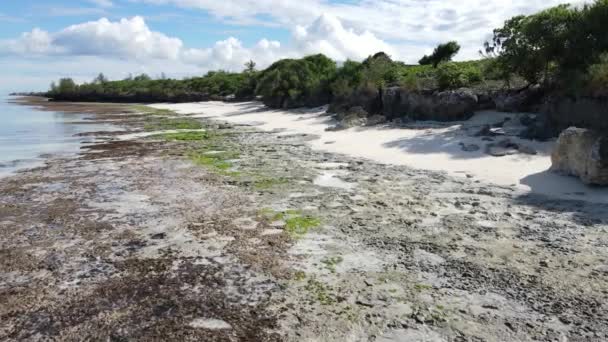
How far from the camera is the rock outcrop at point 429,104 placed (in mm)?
22047

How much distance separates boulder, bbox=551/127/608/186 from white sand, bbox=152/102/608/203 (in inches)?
9.4

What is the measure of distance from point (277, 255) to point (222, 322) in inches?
85.1

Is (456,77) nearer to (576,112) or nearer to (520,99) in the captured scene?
(520,99)

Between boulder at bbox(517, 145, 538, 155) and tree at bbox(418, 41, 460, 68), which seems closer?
boulder at bbox(517, 145, 538, 155)

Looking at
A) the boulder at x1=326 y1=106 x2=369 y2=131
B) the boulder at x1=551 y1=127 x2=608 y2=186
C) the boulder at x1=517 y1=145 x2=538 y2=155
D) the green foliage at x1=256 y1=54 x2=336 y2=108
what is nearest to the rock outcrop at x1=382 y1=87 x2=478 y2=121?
the boulder at x1=326 y1=106 x2=369 y2=131

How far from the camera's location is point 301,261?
7.37 meters

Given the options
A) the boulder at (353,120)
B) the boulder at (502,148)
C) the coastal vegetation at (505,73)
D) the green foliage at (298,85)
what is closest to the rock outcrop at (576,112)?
the coastal vegetation at (505,73)

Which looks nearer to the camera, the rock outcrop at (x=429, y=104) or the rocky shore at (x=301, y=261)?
the rocky shore at (x=301, y=261)

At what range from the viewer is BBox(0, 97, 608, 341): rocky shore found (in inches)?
215

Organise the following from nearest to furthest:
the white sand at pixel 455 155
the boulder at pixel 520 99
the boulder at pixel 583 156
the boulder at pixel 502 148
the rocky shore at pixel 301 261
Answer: the rocky shore at pixel 301 261, the boulder at pixel 583 156, the white sand at pixel 455 155, the boulder at pixel 502 148, the boulder at pixel 520 99

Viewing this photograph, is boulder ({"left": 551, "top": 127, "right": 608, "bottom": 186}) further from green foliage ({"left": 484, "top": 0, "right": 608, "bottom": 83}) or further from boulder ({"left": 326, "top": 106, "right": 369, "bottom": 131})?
boulder ({"left": 326, "top": 106, "right": 369, "bottom": 131})

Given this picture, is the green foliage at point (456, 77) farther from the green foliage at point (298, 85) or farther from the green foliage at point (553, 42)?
the green foliage at point (298, 85)

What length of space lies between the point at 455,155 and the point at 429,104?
8.57 metres

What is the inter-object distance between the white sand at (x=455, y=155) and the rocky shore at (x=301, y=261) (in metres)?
0.80
